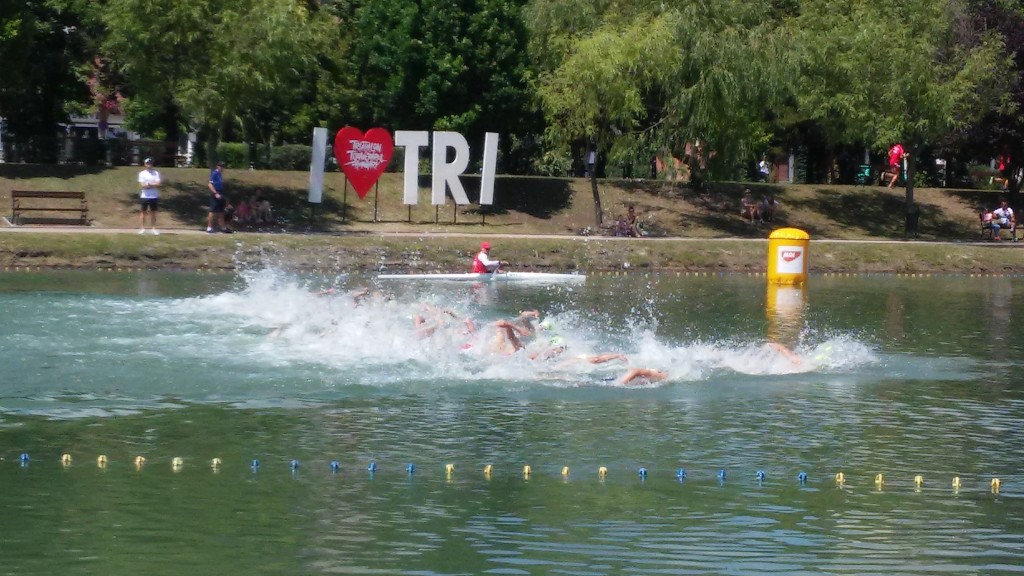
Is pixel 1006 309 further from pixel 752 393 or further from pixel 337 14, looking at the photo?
pixel 337 14

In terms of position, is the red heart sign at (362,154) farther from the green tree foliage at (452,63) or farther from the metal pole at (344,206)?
the green tree foliage at (452,63)

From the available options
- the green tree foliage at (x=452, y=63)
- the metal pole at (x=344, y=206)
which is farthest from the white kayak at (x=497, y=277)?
the green tree foliage at (x=452, y=63)

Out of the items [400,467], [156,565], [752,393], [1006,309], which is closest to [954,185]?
[1006,309]

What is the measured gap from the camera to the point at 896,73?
52062mm

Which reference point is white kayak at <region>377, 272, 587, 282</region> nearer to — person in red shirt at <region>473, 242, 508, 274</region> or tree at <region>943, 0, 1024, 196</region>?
person in red shirt at <region>473, 242, 508, 274</region>

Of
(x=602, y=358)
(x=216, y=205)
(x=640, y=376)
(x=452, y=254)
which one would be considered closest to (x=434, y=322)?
(x=602, y=358)

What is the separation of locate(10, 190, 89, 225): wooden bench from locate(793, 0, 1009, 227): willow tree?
26313mm

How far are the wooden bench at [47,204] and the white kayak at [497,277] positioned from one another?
1133cm

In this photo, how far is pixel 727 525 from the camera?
1371 cm

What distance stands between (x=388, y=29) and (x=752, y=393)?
37765 millimetres

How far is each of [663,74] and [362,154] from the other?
10954mm

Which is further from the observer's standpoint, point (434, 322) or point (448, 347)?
point (434, 322)

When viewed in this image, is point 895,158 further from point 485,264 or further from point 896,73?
point 485,264

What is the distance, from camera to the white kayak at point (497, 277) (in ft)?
119
